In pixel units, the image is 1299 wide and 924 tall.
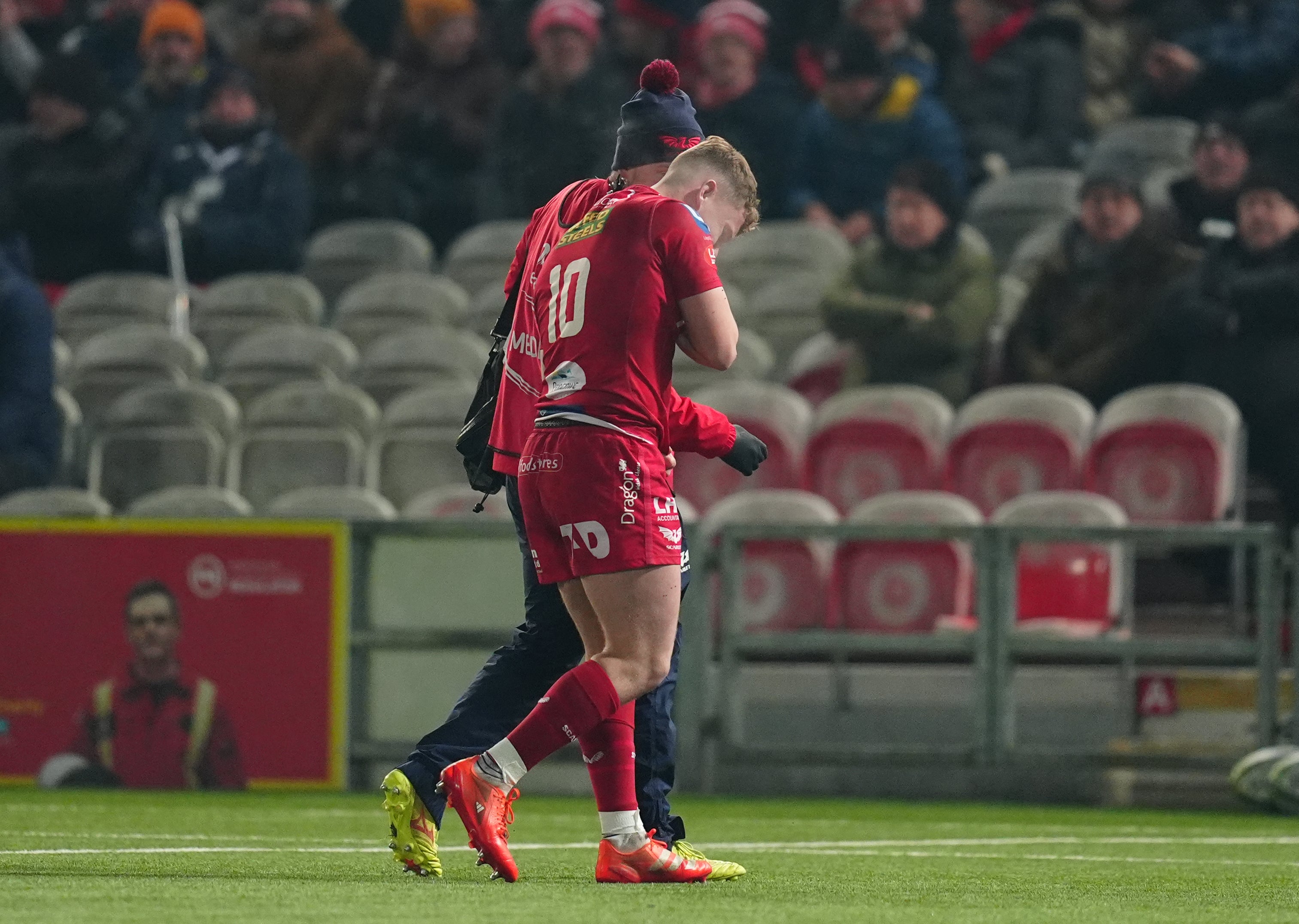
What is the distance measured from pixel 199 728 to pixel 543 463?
470 centimetres

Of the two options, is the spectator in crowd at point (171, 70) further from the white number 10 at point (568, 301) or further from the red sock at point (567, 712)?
the red sock at point (567, 712)

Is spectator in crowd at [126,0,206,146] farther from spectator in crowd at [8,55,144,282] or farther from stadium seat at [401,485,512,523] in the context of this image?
stadium seat at [401,485,512,523]

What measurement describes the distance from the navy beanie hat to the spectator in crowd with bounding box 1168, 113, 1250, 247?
Answer: 596 centimetres

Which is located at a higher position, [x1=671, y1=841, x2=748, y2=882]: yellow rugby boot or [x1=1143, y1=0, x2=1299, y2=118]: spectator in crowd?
[x1=1143, y1=0, x2=1299, y2=118]: spectator in crowd

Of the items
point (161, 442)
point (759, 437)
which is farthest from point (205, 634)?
point (759, 437)

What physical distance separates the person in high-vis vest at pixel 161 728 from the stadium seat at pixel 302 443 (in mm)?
1945

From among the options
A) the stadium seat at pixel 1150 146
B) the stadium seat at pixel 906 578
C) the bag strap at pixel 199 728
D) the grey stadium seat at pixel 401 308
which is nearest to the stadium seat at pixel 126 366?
the grey stadium seat at pixel 401 308

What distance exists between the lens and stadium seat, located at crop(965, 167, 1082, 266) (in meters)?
12.5

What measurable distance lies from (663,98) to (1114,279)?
19.0 feet

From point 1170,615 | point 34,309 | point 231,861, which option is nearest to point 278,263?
point 34,309

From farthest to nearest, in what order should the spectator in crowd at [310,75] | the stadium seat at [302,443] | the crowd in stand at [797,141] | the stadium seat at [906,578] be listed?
1. the spectator in crowd at [310,75]
2. the stadium seat at [302,443]
3. the crowd in stand at [797,141]
4. the stadium seat at [906,578]

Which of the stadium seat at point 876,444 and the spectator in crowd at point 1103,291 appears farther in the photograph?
the spectator in crowd at point 1103,291

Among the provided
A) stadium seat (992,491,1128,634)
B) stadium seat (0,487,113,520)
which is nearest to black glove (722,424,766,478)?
stadium seat (992,491,1128,634)

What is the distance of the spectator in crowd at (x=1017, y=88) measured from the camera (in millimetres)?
12992
